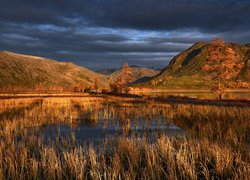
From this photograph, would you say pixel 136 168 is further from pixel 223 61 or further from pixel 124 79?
pixel 124 79

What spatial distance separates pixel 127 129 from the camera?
54.0 feet

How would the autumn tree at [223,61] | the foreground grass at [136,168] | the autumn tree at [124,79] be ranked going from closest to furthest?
the foreground grass at [136,168] < the autumn tree at [223,61] < the autumn tree at [124,79]

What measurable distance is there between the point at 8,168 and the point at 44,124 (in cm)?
1035

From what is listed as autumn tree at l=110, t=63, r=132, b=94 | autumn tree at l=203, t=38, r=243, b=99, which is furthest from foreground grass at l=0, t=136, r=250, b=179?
autumn tree at l=110, t=63, r=132, b=94

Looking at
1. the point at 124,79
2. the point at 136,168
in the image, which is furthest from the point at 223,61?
the point at 124,79

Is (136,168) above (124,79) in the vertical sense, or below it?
below

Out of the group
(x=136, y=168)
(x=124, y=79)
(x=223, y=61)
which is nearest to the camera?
(x=136, y=168)

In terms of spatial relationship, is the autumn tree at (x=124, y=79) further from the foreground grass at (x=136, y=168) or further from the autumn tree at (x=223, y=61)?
the foreground grass at (x=136, y=168)

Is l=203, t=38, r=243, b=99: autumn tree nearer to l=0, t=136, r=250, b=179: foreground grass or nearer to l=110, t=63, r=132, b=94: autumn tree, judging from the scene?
l=0, t=136, r=250, b=179: foreground grass

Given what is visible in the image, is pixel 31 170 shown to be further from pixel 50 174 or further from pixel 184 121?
pixel 184 121

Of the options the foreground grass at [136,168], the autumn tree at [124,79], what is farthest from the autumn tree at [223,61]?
the autumn tree at [124,79]

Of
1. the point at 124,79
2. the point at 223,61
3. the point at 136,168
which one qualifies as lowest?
the point at 136,168

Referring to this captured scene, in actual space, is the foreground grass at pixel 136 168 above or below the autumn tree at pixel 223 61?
below

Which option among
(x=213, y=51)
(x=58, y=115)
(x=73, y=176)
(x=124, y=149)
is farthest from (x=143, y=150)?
(x=213, y=51)
